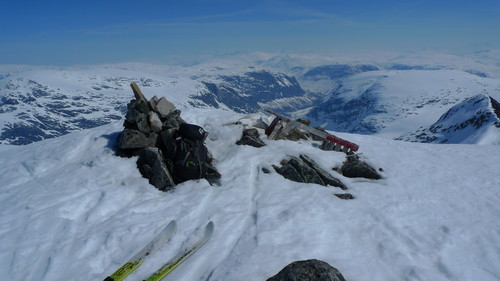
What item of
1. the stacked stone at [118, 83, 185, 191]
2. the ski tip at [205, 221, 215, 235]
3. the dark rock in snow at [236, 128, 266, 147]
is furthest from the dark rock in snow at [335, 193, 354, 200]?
the stacked stone at [118, 83, 185, 191]

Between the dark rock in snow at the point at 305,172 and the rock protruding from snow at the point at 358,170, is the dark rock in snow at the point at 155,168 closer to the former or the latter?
the dark rock in snow at the point at 305,172

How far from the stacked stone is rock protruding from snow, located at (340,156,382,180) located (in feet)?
34.4

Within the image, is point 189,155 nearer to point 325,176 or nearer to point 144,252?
point 144,252

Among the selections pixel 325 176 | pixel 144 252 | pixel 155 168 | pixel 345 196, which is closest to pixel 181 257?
pixel 144 252

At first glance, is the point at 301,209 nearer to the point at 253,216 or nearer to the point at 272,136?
the point at 253,216

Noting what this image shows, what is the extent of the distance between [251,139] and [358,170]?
6999 millimetres

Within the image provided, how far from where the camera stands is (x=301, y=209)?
44.6 feet

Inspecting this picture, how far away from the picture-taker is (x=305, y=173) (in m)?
17.3

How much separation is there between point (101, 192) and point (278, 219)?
802cm

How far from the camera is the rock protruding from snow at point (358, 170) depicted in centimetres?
1855

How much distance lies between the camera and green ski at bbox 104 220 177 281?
9203mm

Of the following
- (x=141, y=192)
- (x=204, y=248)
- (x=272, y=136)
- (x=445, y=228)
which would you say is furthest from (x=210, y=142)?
(x=445, y=228)

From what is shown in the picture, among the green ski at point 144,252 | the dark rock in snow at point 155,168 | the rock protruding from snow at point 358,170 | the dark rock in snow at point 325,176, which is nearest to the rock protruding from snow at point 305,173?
the dark rock in snow at point 325,176

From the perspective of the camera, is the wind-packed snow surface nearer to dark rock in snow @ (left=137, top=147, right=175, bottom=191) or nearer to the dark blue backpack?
dark rock in snow @ (left=137, top=147, right=175, bottom=191)
